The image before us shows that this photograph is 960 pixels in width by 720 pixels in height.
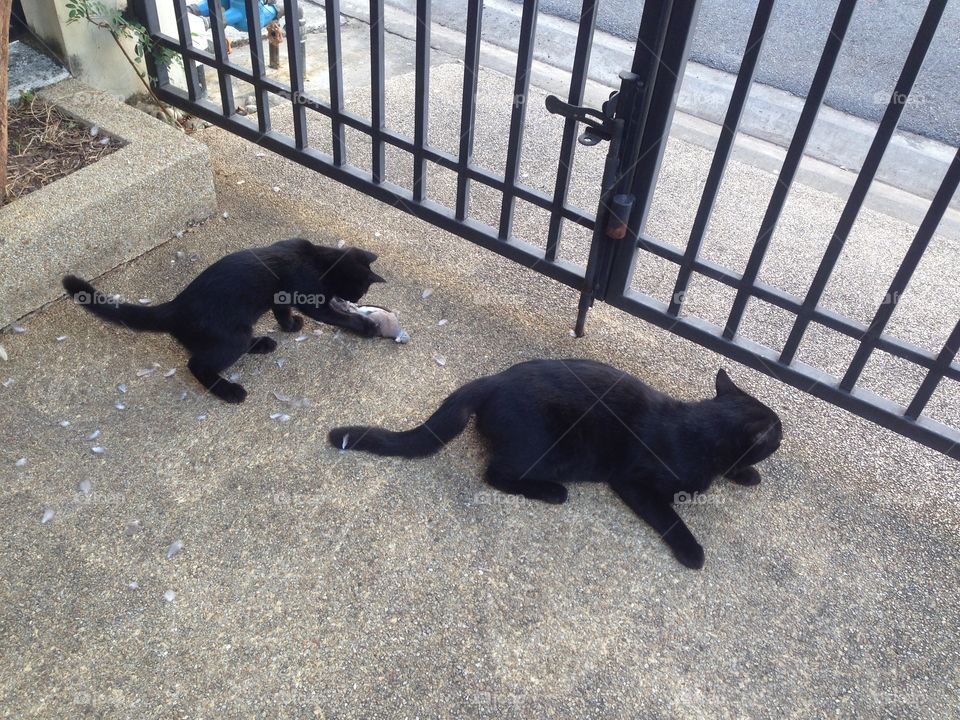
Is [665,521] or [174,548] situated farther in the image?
[665,521]

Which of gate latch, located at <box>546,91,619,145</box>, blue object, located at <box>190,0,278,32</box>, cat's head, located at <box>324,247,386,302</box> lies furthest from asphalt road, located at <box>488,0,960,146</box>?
cat's head, located at <box>324,247,386,302</box>

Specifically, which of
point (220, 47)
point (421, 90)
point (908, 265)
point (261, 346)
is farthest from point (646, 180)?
point (220, 47)

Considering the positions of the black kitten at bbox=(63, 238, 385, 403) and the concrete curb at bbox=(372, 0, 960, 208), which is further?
the concrete curb at bbox=(372, 0, 960, 208)

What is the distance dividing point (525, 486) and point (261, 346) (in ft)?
4.24

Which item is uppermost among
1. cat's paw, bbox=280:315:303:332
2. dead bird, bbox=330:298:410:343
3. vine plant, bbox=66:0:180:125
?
vine plant, bbox=66:0:180:125

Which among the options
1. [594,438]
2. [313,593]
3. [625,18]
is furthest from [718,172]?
[625,18]

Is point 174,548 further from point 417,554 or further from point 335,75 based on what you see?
point 335,75

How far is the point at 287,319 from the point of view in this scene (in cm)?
338

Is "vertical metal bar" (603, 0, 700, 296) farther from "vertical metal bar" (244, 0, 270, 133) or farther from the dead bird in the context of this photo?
"vertical metal bar" (244, 0, 270, 133)

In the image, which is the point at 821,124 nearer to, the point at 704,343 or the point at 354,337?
the point at 704,343

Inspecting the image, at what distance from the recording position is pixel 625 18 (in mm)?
7336

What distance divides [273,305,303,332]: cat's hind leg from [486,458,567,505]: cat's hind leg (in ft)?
3.80

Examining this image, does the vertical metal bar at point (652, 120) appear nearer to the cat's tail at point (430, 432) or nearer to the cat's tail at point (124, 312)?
the cat's tail at point (430, 432)

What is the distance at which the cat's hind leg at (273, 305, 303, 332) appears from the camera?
10.9 feet
